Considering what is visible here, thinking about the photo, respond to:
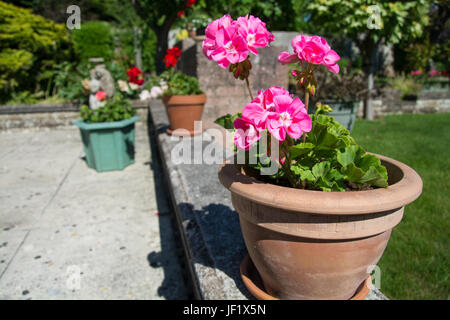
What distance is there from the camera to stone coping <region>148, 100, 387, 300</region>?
1234 millimetres

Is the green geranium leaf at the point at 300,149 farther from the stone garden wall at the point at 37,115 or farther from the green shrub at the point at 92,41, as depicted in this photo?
the green shrub at the point at 92,41

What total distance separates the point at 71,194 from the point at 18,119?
4.45 m

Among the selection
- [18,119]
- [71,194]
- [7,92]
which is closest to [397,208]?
[71,194]

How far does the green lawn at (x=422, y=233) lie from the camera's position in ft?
5.44

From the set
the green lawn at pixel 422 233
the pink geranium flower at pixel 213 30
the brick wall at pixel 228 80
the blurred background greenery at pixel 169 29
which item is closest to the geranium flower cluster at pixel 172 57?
the brick wall at pixel 228 80

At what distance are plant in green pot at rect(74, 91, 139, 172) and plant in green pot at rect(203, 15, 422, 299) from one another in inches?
123

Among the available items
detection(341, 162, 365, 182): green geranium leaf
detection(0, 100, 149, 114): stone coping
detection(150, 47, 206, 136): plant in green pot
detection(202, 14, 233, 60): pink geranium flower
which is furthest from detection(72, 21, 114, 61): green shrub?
detection(341, 162, 365, 182): green geranium leaf

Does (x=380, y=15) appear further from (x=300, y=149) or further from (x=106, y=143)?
(x=300, y=149)

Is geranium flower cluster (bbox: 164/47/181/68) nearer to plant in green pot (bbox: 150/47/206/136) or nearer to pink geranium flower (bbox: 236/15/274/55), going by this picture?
plant in green pot (bbox: 150/47/206/136)

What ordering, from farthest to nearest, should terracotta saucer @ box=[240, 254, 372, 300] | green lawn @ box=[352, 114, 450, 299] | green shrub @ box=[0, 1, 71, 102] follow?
1. green shrub @ box=[0, 1, 71, 102]
2. green lawn @ box=[352, 114, 450, 299]
3. terracotta saucer @ box=[240, 254, 372, 300]

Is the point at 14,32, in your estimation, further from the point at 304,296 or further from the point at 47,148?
the point at 304,296

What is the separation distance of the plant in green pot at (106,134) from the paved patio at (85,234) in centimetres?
16

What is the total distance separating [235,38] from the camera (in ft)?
2.88
